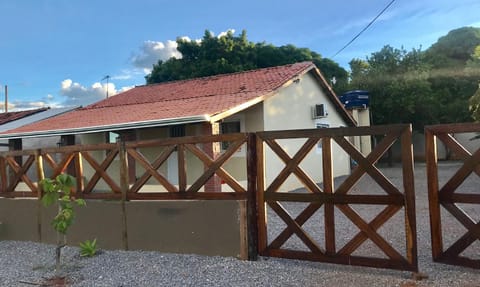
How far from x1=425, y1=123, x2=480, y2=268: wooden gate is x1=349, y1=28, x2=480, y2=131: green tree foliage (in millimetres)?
19008

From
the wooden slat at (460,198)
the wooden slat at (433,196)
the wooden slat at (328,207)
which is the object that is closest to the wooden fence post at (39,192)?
the wooden slat at (328,207)

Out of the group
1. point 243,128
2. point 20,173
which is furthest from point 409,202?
point 243,128

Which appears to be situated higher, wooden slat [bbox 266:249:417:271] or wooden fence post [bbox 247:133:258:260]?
wooden fence post [bbox 247:133:258:260]

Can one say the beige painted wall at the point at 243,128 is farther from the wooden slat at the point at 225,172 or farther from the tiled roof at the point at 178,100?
the wooden slat at the point at 225,172

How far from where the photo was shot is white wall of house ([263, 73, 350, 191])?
12672 millimetres

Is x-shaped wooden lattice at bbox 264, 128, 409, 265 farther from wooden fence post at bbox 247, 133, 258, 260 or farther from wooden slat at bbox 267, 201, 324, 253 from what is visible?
wooden fence post at bbox 247, 133, 258, 260

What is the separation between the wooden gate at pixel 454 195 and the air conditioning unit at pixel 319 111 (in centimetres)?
1029

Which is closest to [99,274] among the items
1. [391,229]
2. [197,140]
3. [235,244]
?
[235,244]

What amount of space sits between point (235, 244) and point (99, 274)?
1703 mm

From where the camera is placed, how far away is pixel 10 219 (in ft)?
24.0

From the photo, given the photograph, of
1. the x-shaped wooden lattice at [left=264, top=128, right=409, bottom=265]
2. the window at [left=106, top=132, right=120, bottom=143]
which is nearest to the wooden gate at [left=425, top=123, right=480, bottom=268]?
the x-shaped wooden lattice at [left=264, top=128, right=409, bottom=265]

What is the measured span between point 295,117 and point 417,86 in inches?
465

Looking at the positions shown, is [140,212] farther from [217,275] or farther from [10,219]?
[10,219]

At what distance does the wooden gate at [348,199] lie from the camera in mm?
4480
